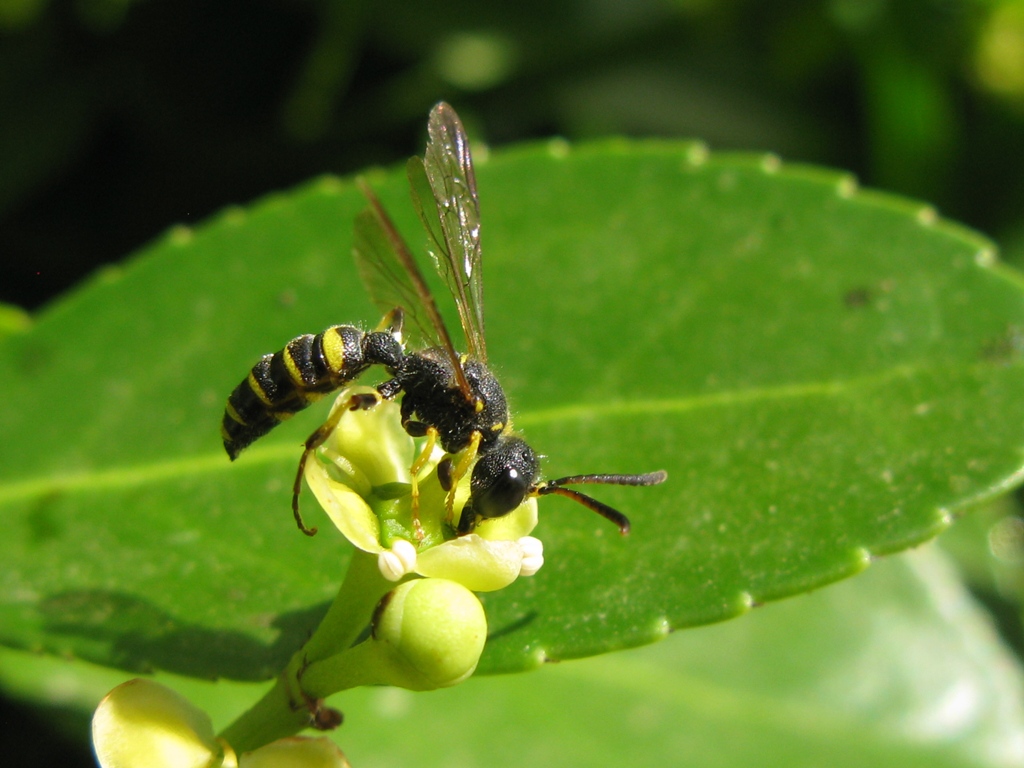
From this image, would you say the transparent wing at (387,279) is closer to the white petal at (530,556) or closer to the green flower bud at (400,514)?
the green flower bud at (400,514)

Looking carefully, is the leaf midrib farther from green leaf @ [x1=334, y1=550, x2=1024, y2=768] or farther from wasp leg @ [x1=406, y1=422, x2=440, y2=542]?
green leaf @ [x1=334, y1=550, x2=1024, y2=768]

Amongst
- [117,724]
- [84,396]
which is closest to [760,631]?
[84,396]

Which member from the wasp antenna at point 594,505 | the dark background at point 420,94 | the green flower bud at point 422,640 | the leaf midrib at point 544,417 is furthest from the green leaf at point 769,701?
the dark background at point 420,94

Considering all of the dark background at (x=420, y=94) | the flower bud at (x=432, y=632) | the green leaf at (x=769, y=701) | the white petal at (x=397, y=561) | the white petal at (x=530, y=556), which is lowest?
the green leaf at (x=769, y=701)

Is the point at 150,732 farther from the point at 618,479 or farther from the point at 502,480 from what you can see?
the point at 618,479

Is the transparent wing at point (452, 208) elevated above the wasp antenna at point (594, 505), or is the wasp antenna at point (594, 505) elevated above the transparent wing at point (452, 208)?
the transparent wing at point (452, 208)
